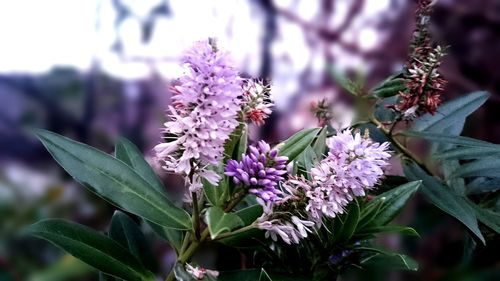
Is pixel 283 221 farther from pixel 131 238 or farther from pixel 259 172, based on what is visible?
pixel 131 238

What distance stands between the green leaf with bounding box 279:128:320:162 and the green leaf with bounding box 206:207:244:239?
0.07 metres

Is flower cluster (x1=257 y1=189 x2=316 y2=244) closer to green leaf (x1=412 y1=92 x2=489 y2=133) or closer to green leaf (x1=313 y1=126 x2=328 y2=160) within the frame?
green leaf (x1=313 y1=126 x2=328 y2=160)

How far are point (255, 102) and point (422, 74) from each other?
0.44 ft

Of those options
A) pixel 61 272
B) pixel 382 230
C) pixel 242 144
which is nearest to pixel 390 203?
pixel 382 230

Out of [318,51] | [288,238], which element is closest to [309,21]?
[318,51]

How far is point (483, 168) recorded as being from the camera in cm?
54

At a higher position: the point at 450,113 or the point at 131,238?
the point at 450,113

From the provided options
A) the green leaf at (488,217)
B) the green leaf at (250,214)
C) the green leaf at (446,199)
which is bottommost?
the green leaf at (488,217)

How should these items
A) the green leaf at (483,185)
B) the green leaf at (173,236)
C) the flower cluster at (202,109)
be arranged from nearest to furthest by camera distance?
the flower cluster at (202,109)
the green leaf at (173,236)
the green leaf at (483,185)

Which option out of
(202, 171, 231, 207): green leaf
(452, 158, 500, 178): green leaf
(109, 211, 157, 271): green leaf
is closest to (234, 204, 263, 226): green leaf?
(202, 171, 231, 207): green leaf

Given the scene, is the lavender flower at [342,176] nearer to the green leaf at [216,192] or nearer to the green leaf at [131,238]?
the green leaf at [216,192]

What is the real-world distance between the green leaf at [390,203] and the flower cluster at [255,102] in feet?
0.36

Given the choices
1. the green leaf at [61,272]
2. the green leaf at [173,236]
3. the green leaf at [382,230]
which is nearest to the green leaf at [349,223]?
the green leaf at [382,230]

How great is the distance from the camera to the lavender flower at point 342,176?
39 centimetres
